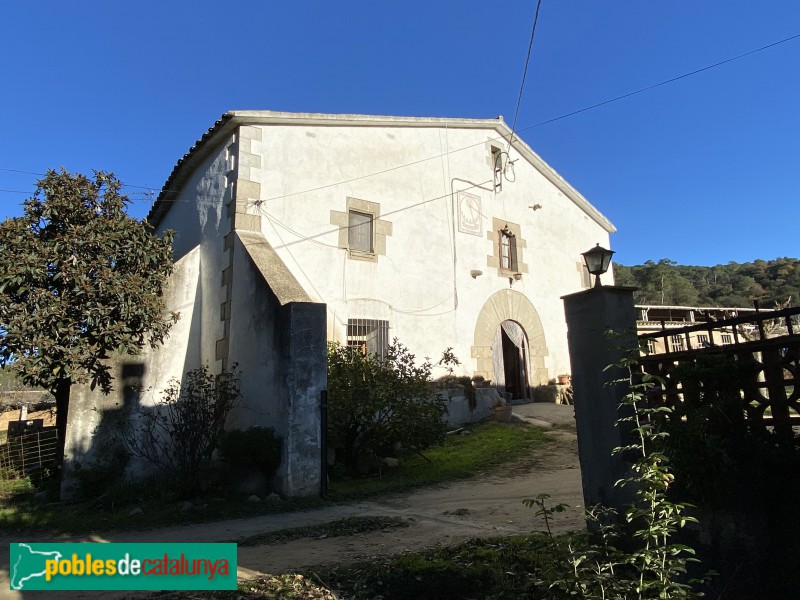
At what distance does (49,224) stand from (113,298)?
1.74m

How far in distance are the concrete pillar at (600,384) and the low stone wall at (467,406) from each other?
7.19 m

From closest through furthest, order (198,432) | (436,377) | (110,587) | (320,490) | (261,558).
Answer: (110,587)
(261,558)
(320,490)
(198,432)
(436,377)

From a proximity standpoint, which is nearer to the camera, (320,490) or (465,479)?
(320,490)

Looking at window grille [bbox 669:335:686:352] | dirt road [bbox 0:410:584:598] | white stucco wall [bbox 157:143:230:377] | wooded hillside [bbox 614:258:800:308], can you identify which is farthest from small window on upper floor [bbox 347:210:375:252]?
wooded hillside [bbox 614:258:800:308]

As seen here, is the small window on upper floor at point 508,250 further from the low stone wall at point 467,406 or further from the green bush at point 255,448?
the green bush at point 255,448

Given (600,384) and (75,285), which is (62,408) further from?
(600,384)

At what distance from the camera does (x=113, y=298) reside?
8.55 m

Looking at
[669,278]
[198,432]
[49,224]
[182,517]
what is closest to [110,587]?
[182,517]

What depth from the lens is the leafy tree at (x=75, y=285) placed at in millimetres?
7910

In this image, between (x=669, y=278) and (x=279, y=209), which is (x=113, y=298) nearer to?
(x=279, y=209)

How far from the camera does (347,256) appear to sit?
11.2 meters

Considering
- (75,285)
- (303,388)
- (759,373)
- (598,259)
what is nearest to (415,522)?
(303,388)

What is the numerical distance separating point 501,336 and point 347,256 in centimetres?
480

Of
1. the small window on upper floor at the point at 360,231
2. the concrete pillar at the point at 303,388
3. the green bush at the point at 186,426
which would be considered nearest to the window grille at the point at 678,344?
the concrete pillar at the point at 303,388
